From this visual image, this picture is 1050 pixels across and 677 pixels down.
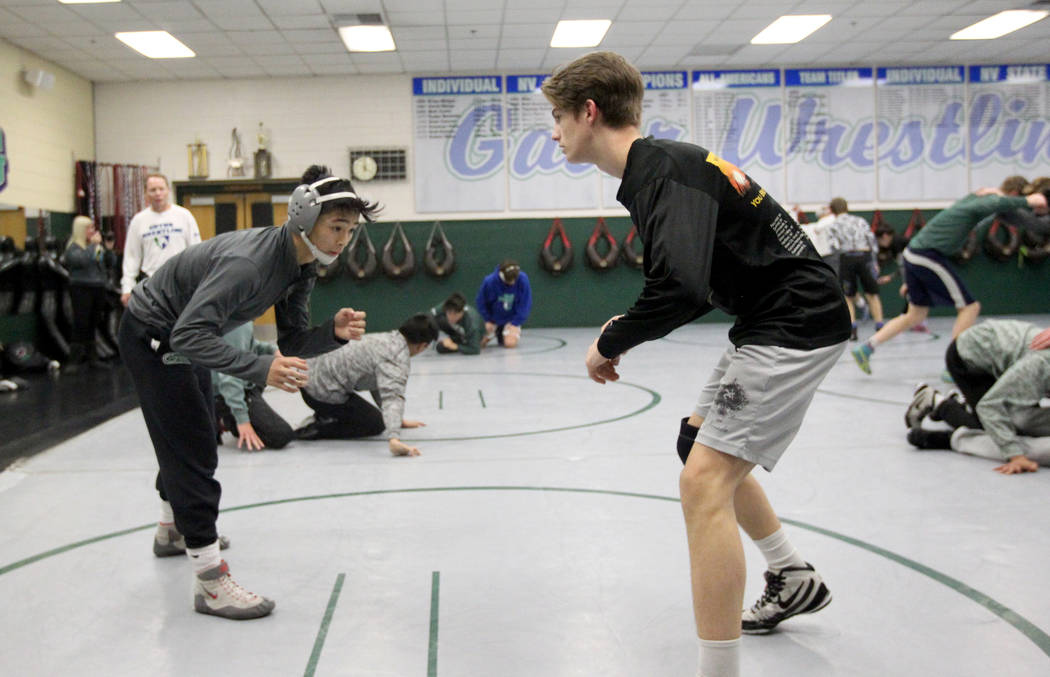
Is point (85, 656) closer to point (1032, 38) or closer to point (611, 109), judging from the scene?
point (611, 109)

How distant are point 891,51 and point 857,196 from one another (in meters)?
2.25

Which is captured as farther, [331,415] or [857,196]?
[857,196]

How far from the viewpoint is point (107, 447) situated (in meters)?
5.06

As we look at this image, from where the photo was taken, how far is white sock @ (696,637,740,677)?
1.85m

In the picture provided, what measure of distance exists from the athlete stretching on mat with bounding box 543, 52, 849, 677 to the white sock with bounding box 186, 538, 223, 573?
133cm

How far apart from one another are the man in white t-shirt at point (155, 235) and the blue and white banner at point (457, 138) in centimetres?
754

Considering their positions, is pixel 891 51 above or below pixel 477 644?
above

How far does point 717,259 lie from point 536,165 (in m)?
12.2

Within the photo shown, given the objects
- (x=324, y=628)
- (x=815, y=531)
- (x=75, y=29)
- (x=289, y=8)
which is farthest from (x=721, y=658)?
(x=75, y=29)

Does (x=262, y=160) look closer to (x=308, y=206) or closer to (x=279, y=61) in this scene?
(x=279, y=61)

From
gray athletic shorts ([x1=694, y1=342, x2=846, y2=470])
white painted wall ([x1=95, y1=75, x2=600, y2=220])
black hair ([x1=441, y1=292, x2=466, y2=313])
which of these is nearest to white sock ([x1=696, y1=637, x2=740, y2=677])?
gray athletic shorts ([x1=694, y1=342, x2=846, y2=470])

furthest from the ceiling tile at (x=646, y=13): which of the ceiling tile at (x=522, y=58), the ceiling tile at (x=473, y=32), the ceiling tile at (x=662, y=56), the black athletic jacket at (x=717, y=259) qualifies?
the black athletic jacket at (x=717, y=259)

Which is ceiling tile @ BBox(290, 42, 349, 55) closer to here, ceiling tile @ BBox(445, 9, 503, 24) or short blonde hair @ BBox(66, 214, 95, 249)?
ceiling tile @ BBox(445, 9, 503, 24)

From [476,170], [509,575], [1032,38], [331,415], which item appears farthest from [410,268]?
[509,575]
